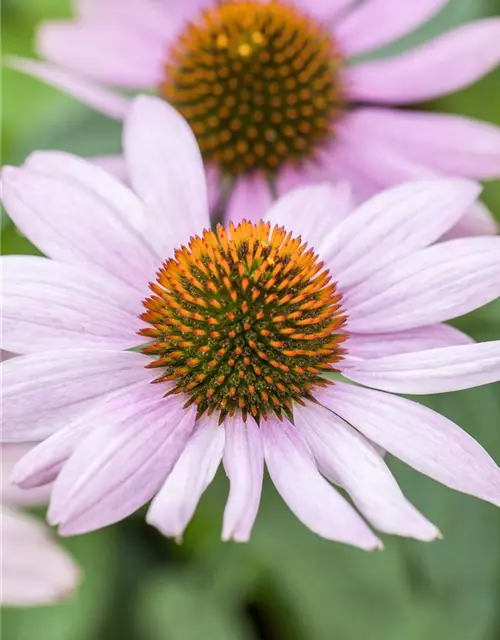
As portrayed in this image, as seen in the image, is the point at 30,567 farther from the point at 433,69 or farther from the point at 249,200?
the point at 433,69

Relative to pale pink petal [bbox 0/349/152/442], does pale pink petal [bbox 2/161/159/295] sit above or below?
above

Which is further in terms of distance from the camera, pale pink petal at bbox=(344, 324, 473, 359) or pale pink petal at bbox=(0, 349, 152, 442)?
pale pink petal at bbox=(344, 324, 473, 359)

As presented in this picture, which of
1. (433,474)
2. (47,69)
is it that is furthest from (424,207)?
(47,69)

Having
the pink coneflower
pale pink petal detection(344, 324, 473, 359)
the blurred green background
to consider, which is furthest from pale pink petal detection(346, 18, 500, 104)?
pale pink petal detection(344, 324, 473, 359)

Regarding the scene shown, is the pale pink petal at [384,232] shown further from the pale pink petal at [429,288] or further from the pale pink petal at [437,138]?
the pale pink petal at [437,138]

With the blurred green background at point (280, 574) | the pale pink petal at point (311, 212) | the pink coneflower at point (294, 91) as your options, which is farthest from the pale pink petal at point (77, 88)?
the pale pink petal at point (311, 212)

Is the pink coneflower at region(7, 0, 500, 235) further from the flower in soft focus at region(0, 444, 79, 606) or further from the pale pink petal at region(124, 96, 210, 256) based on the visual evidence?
the flower in soft focus at region(0, 444, 79, 606)

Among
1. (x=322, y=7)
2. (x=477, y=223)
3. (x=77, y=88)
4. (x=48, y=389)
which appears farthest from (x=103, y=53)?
(x=48, y=389)
